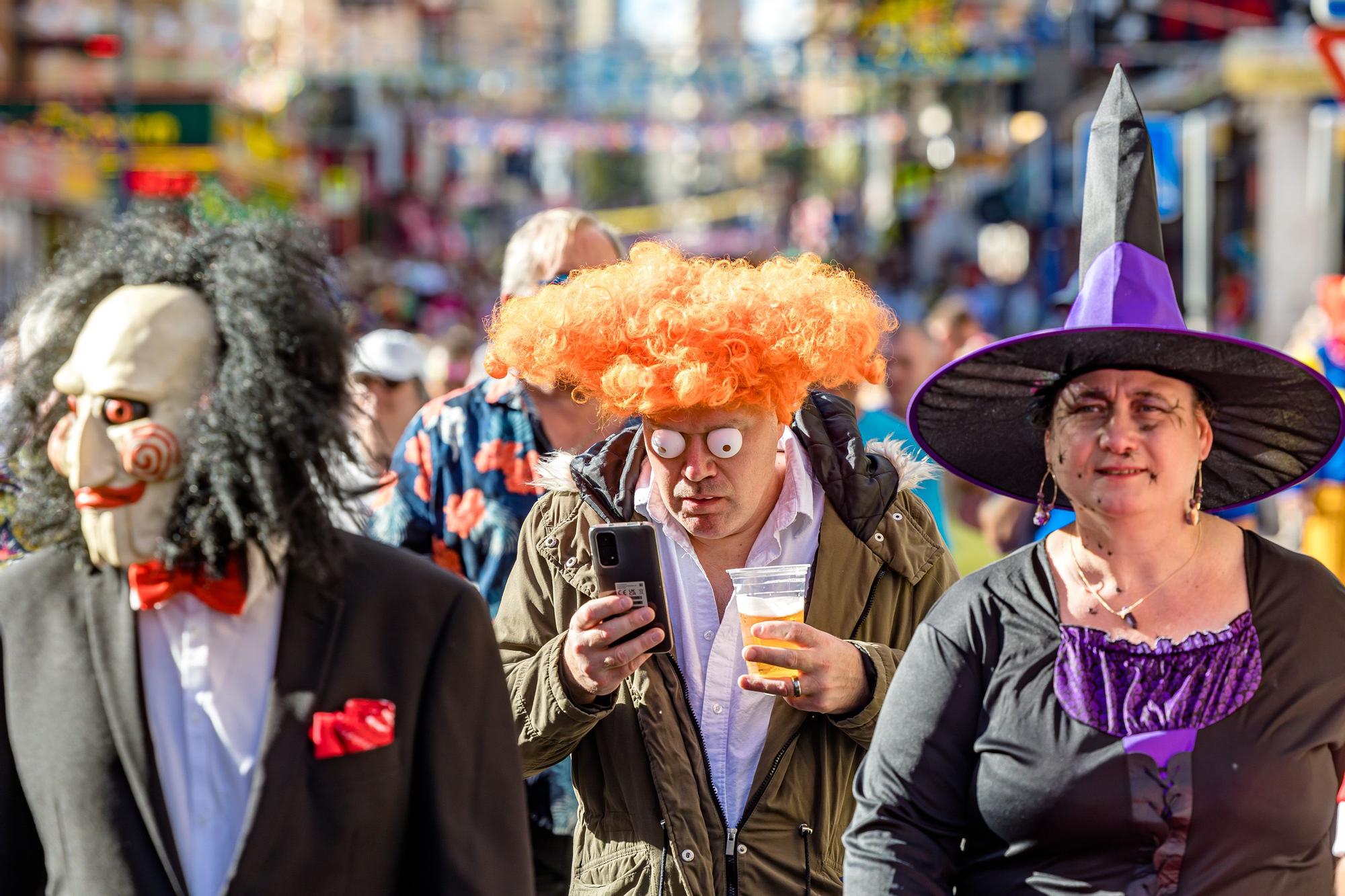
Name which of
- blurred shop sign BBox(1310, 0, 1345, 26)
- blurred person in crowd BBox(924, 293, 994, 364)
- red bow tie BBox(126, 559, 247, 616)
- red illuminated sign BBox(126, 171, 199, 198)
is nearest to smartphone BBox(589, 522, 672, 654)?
red bow tie BBox(126, 559, 247, 616)

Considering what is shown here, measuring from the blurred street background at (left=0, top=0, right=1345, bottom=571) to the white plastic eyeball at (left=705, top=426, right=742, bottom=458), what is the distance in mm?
901

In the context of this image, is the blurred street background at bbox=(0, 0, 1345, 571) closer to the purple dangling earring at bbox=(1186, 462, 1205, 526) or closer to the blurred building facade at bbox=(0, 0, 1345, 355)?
the blurred building facade at bbox=(0, 0, 1345, 355)

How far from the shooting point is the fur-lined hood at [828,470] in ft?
10.9

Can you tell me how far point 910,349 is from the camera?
757 cm

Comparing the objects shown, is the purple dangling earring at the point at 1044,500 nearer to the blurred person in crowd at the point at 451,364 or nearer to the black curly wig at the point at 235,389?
the black curly wig at the point at 235,389

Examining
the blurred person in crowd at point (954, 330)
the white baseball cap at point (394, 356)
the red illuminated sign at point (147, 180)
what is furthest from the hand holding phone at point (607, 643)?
the red illuminated sign at point (147, 180)

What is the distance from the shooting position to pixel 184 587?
225cm

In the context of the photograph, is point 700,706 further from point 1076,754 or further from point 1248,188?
point 1248,188

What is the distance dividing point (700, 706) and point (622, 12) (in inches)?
5450

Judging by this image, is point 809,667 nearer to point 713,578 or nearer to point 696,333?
point 713,578

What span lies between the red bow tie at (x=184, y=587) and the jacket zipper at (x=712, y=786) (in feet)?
A: 3.87

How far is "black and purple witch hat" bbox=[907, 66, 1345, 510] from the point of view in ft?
8.84

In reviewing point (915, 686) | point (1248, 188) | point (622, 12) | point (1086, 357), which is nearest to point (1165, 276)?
point (1086, 357)

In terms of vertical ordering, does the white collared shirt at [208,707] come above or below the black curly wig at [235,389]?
below
